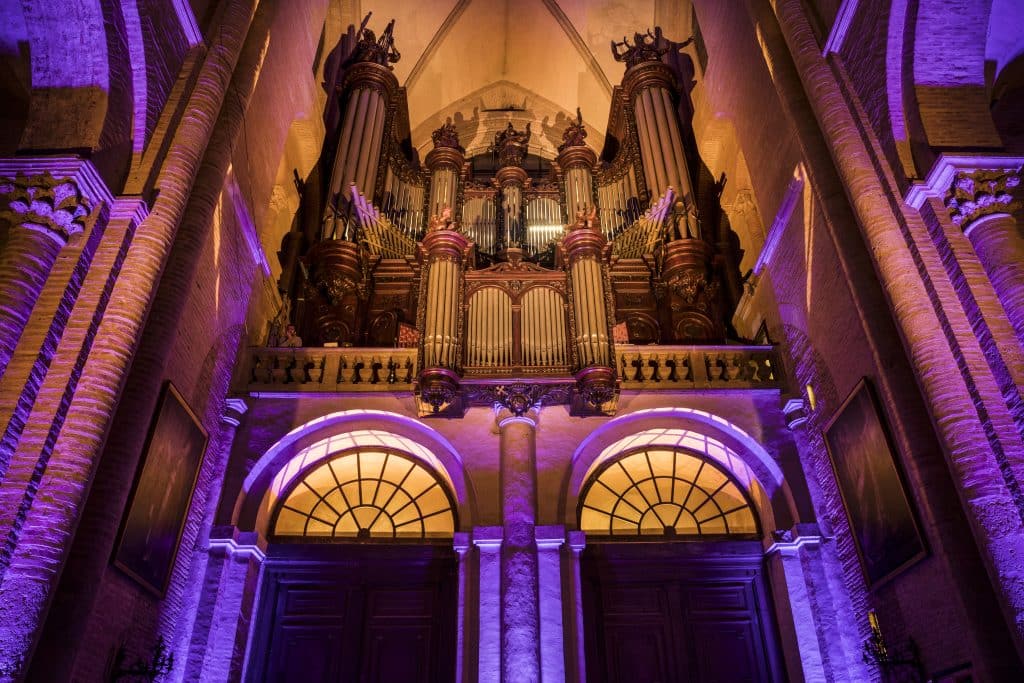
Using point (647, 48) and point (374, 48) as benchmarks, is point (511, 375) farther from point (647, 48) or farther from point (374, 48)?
point (647, 48)

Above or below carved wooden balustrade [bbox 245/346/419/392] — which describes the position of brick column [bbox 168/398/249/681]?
below

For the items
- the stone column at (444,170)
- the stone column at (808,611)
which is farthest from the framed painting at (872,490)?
the stone column at (444,170)

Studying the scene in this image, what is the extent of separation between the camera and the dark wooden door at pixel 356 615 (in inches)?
313

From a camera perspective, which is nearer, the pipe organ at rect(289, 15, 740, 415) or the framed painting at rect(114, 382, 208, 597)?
the framed painting at rect(114, 382, 208, 597)

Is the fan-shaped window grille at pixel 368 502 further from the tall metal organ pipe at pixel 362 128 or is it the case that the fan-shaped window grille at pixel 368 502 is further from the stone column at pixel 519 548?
the tall metal organ pipe at pixel 362 128

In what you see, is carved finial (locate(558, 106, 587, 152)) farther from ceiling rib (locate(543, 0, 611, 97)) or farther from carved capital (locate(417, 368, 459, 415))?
carved capital (locate(417, 368, 459, 415))

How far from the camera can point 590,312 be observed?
8867 millimetres

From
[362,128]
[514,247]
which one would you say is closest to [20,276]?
[514,247]

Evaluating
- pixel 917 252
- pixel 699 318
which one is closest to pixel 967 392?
pixel 917 252

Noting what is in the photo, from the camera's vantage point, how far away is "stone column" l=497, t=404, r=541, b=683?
22.9 feet

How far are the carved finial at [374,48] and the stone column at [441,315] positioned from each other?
5.59 metres

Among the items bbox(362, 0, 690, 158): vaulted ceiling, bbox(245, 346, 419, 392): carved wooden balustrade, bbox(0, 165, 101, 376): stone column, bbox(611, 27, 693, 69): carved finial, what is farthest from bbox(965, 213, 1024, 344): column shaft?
bbox(362, 0, 690, 158): vaulted ceiling

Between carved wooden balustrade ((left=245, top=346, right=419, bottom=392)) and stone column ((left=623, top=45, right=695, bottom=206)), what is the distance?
5132mm

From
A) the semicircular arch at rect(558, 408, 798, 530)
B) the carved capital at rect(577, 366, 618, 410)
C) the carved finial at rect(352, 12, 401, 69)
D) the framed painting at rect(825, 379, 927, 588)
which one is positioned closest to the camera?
the framed painting at rect(825, 379, 927, 588)
